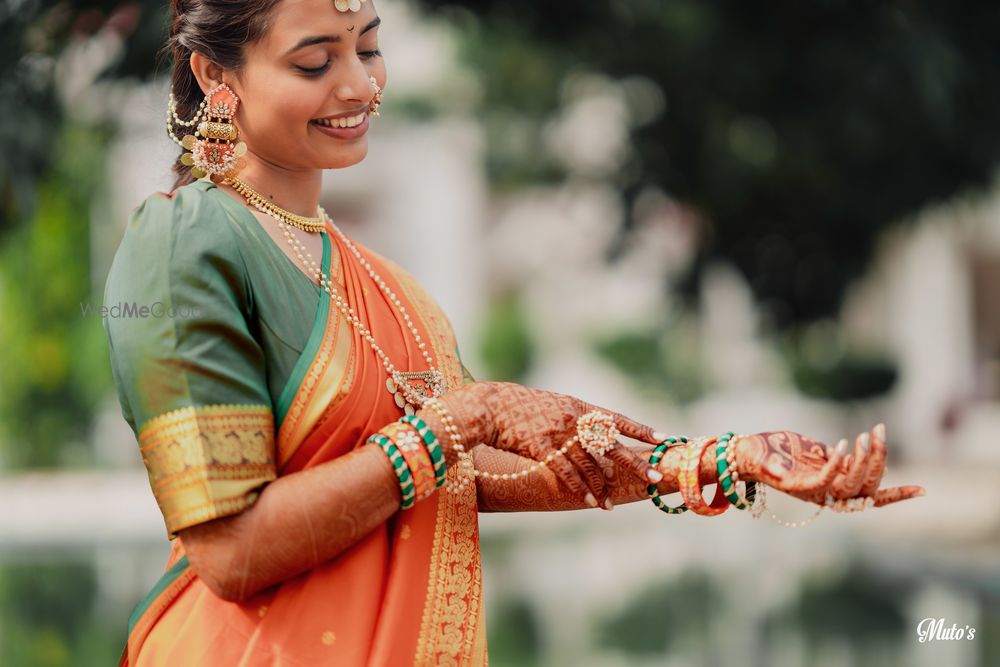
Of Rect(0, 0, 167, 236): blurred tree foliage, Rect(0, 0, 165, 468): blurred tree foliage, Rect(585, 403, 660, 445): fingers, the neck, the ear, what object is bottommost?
Rect(585, 403, 660, 445): fingers

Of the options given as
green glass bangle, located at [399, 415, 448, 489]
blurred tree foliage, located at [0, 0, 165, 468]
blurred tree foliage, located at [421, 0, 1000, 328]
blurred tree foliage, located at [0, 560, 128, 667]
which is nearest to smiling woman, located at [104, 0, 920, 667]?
green glass bangle, located at [399, 415, 448, 489]

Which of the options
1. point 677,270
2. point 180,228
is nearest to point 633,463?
point 180,228

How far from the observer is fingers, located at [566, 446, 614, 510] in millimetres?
1777

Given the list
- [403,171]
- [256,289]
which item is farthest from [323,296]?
[403,171]

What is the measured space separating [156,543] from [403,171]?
13360mm

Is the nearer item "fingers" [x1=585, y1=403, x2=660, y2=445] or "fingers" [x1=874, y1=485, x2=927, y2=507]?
"fingers" [x1=874, y1=485, x2=927, y2=507]

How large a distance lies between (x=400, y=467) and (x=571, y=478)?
9.7 inches

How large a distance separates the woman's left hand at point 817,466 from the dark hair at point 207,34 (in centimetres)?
84

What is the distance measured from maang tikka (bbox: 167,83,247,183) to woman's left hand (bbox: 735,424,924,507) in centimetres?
79

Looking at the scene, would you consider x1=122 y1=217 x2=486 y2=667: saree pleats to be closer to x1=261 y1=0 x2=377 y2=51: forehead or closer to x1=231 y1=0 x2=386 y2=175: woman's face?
x1=231 y1=0 x2=386 y2=175: woman's face

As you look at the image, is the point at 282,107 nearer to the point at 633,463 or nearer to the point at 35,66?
the point at 633,463

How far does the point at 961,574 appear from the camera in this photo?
9.37 metres

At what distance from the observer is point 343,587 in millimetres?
1732

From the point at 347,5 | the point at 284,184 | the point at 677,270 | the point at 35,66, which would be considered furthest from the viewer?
the point at 677,270
